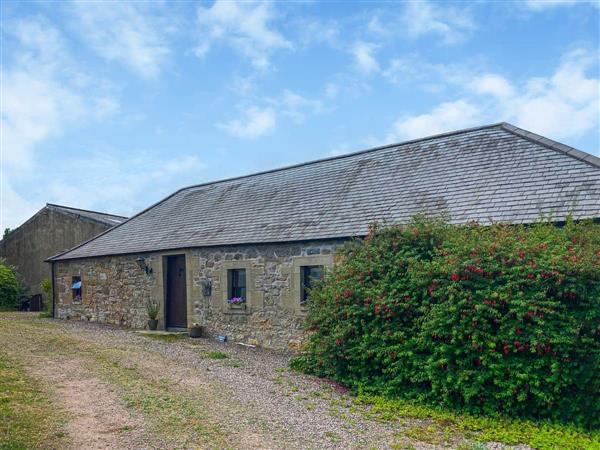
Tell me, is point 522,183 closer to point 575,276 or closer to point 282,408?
point 575,276

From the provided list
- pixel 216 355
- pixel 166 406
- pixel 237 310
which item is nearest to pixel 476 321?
pixel 166 406

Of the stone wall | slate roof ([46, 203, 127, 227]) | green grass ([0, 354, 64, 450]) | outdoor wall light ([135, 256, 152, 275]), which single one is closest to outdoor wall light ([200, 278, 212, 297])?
the stone wall

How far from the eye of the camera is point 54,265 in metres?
20.2

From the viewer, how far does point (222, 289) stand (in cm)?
1407

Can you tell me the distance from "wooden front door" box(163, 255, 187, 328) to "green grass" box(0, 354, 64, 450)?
738 cm

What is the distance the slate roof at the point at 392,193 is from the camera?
1043cm

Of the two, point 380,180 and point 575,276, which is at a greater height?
point 380,180

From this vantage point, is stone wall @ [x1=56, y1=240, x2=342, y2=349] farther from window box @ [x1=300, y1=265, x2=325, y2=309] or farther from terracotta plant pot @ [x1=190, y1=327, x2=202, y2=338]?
terracotta plant pot @ [x1=190, y1=327, x2=202, y2=338]

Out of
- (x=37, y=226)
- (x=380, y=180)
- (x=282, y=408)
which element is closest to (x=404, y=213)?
(x=380, y=180)

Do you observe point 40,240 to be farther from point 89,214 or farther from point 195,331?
point 195,331

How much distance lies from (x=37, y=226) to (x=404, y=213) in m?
21.4

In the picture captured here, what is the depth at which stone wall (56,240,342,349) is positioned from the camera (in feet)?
41.0

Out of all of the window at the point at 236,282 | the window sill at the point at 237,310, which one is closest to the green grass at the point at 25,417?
the window sill at the point at 237,310

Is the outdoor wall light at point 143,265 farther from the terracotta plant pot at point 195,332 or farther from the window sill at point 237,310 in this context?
the window sill at point 237,310
